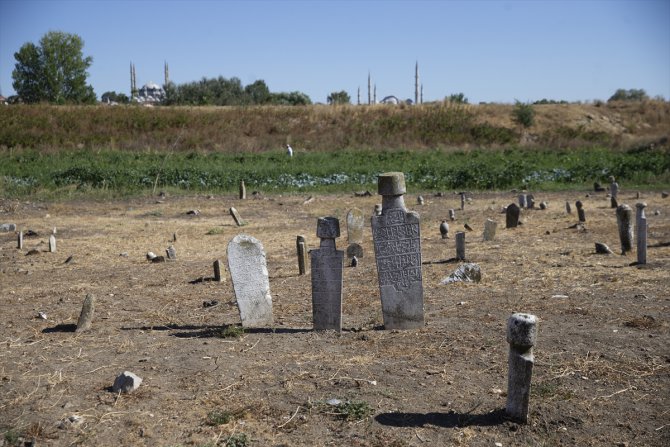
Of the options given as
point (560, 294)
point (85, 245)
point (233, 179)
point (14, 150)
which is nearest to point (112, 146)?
point (14, 150)

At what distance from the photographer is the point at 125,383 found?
6.38m

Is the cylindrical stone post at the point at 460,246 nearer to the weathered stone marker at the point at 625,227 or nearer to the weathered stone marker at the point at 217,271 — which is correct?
the weathered stone marker at the point at 625,227

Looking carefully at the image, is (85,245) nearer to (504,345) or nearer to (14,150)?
(504,345)

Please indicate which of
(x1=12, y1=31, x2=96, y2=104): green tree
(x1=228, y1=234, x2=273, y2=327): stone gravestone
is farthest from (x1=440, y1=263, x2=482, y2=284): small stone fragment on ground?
(x1=12, y1=31, x2=96, y2=104): green tree

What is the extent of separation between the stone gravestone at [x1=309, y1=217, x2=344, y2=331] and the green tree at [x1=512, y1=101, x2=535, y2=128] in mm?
42894

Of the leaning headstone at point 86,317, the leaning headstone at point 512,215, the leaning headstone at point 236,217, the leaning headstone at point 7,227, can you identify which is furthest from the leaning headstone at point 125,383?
the leaning headstone at point 7,227

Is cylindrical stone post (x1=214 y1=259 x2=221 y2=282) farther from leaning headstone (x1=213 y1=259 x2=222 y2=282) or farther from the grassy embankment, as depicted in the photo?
the grassy embankment

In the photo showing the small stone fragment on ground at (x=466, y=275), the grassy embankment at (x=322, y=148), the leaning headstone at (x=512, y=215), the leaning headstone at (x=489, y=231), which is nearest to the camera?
the small stone fragment on ground at (x=466, y=275)

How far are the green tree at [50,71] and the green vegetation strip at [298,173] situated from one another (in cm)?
4225

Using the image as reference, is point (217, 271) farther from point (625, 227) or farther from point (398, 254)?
point (625, 227)

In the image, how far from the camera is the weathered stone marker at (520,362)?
558 cm

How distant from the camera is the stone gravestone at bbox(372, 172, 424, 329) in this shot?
8.21 m

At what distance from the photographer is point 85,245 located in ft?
50.5

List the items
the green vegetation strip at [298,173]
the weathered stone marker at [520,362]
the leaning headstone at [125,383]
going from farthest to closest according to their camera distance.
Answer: the green vegetation strip at [298,173] → the leaning headstone at [125,383] → the weathered stone marker at [520,362]
